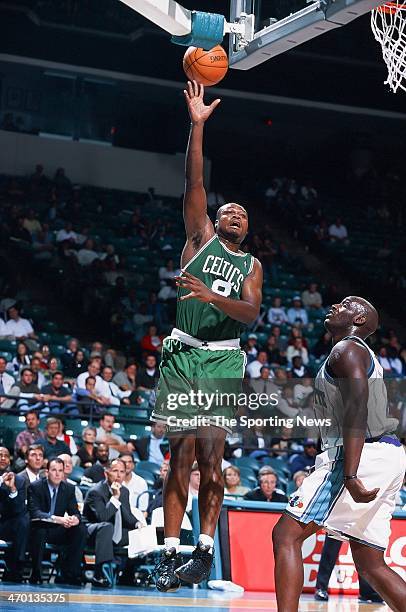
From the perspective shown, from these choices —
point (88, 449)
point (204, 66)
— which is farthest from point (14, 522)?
point (204, 66)

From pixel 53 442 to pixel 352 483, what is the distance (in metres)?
7.00

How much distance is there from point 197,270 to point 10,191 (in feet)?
54.8

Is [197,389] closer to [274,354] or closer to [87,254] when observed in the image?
[274,354]

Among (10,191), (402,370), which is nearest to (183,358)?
(402,370)

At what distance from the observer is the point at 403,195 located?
27.8 meters

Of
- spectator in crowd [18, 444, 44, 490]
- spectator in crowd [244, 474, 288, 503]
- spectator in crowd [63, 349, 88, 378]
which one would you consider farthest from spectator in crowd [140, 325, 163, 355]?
spectator in crowd [18, 444, 44, 490]

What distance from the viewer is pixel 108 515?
448 inches

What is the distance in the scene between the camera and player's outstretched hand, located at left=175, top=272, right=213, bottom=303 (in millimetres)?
5965

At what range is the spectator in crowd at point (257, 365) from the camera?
16.9 metres

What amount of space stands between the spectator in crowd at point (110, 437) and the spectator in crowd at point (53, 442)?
0.73 m

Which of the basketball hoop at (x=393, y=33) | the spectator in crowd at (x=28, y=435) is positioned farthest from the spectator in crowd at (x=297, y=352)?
the basketball hoop at (x=393, y=33)

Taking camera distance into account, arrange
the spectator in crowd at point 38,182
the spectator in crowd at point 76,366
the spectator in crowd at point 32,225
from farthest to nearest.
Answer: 1. the spectator in crowd at point 38,182
2. the spectator in crowd at point 32,225
3. the spectator in crowd at point 76,366

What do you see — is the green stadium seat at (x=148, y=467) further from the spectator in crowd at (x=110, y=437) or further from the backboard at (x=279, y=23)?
the backboard at (x=279, y=23)

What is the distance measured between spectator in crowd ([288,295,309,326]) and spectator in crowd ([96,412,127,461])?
743cm
